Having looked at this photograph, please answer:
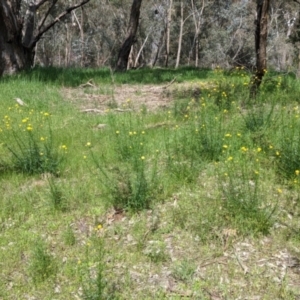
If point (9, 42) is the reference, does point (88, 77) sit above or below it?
below

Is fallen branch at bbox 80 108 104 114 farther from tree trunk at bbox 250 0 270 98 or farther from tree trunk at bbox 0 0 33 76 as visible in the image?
tree trunk at bbox 0 0 33 76

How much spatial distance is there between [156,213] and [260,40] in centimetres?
430

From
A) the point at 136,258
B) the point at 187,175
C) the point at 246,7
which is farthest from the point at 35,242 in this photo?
the point at 246,7

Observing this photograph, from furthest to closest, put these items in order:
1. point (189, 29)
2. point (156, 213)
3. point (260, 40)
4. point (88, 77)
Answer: point (189, 29) < point (88, 77) < point (260, 40) < point (156, 213)

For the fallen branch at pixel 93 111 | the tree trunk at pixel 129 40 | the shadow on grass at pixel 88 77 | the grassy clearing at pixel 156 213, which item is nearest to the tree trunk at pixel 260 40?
the grassy clearing at pixel 156 213

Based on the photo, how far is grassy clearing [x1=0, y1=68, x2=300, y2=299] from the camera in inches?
121

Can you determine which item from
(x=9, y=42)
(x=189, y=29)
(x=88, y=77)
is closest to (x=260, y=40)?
(x=88, y=77)

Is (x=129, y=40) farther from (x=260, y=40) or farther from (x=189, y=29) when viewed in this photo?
(x=189, y=29)

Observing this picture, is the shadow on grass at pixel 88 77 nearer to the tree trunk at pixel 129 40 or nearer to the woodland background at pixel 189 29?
the tree trunk at pixel 129 40

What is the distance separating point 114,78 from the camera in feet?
31.2

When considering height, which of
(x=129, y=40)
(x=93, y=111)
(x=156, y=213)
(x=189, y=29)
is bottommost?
(x=156, y=213)

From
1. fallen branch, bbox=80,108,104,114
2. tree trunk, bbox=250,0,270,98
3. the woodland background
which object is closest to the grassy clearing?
fallen branch, bbox=80,108,104,114

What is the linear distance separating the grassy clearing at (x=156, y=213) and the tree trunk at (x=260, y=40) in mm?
1380

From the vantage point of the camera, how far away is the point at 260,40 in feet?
22.8
